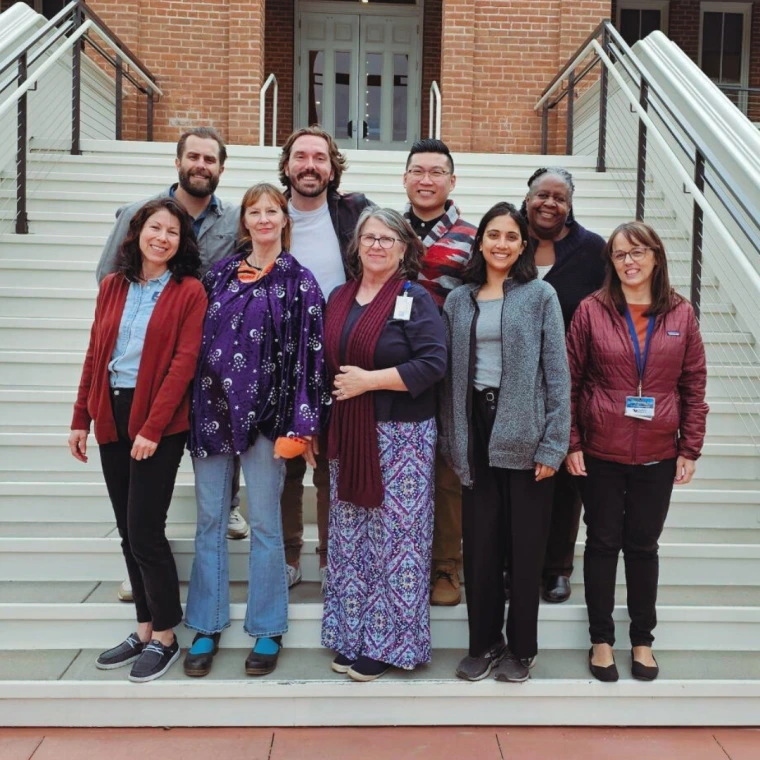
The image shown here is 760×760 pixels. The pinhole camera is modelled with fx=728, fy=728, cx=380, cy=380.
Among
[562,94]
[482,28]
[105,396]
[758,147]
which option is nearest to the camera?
[105,396]

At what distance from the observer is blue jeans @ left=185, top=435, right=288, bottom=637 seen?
8.66ft

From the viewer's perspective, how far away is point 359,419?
2574 millimetres

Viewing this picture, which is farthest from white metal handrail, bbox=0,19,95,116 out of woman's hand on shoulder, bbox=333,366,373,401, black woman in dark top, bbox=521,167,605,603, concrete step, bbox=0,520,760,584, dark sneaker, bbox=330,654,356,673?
dark sneaker, bbox=330,654,356,673

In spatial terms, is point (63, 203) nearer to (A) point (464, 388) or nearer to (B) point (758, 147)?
(A) point (464, 388)

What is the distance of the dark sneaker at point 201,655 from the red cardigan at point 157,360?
796mm

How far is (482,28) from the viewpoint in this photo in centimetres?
876

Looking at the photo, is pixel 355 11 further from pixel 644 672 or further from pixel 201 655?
pixel 644 672

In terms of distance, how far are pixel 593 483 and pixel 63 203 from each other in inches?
178

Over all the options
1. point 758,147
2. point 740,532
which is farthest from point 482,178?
point 740,532

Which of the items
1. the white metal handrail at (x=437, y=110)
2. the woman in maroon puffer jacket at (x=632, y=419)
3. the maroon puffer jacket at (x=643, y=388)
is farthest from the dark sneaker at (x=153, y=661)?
the white metal handrail at (x=437, y=110)

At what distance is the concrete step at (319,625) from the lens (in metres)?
2.85

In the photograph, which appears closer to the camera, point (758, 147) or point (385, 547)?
point (385, 547)

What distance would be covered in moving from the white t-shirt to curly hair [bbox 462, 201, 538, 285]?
54cm

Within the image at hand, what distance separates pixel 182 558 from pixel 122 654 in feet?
1.55
